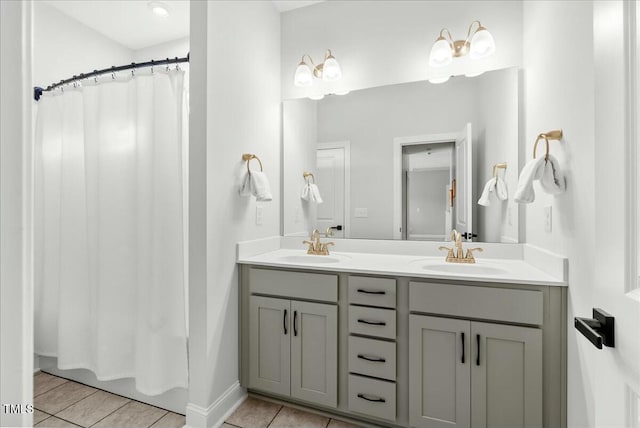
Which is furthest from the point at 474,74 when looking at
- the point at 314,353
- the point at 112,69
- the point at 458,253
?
the point at 112,69

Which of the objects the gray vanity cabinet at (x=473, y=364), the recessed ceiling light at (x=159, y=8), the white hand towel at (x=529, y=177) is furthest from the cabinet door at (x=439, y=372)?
the recessed ceiling light at (x=159, y=8)

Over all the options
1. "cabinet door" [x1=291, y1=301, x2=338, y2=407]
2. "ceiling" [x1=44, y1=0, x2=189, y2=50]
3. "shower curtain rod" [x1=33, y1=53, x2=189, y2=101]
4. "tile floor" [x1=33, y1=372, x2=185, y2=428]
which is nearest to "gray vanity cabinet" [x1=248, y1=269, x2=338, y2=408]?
"cabinet door" [x1=291, y1=301, x2=338, y2=407]

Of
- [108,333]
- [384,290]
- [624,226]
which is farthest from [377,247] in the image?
[108,333]

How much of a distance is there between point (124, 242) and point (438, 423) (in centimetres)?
197

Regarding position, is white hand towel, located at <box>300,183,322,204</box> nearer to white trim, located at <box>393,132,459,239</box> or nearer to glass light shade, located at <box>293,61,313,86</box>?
white trim, located at <box>393,132,459,239</box>

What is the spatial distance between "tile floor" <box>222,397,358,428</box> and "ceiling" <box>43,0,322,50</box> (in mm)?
2818

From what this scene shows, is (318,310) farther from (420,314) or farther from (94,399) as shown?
(94,399)

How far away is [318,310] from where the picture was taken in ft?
5.40

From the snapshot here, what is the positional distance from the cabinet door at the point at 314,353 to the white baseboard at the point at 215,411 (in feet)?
1.22

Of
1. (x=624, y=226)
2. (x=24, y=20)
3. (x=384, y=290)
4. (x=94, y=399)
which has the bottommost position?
(x=94, y=399)

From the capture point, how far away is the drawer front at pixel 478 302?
51.2 inches

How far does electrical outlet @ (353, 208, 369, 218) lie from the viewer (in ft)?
7.13

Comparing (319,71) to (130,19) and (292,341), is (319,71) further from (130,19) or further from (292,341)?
(292,341)

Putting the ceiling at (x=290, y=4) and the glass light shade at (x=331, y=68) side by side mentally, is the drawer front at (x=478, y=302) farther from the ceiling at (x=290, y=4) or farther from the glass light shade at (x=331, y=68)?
the ceiling at (x=290, y=4)
